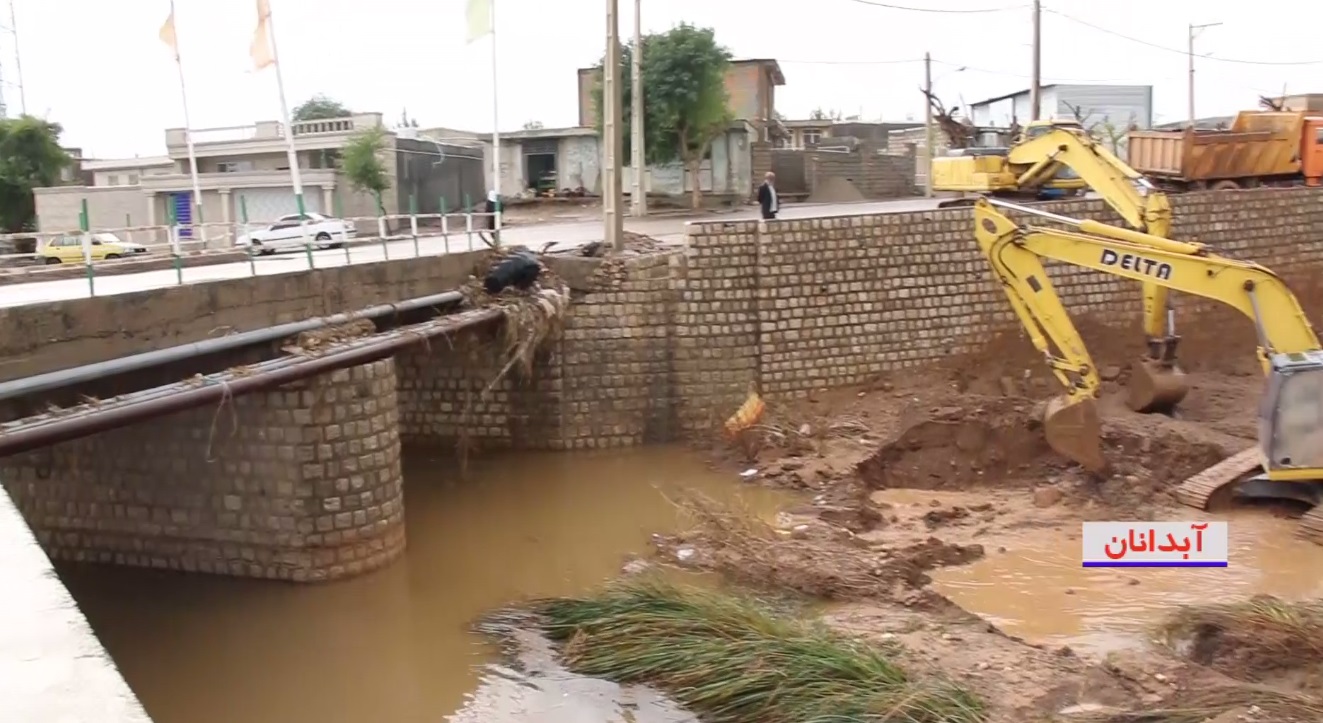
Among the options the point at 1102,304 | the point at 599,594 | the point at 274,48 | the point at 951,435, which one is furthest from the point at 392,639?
the point at 274,48

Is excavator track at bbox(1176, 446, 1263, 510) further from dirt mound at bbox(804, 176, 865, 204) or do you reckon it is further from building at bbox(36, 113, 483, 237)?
building at bbox(36, 113, 483, 237)

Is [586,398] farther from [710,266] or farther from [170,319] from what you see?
[170,319]

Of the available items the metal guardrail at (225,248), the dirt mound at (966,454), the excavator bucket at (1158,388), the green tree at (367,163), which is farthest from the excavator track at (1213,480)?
the green tree at (367,163)

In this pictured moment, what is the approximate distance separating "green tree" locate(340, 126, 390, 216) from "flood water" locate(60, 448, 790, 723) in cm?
1924

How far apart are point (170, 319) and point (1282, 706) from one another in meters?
9.08

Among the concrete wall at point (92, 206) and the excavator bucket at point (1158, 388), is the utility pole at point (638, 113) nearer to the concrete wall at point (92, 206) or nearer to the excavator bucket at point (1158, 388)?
the excavator bucket at point (1158, 388)

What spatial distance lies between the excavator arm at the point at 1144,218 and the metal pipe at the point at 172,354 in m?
9.04

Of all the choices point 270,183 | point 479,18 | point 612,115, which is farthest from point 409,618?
point 270,183

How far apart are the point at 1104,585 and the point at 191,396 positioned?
7.82 meters

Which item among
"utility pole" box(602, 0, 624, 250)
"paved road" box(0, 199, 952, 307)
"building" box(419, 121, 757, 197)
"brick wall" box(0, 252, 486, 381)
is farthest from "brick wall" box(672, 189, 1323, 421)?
"building" box(419, 121, 757, 197)

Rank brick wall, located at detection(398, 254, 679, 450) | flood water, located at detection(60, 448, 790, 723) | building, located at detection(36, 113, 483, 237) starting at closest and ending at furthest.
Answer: flood water, located at detection(60, 448, 790, 723), brick wall, located at detection(398, 254, 679, 450), building, located at detection(36, 113, 483, 237)

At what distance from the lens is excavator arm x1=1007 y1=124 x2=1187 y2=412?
1378 cm

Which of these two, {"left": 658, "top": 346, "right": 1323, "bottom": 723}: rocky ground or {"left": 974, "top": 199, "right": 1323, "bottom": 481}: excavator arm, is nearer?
{"left": 658, "top": 346, "right": 1323, "bottom": 723}: rocky ground

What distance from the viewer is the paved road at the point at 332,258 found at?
11.5 m
